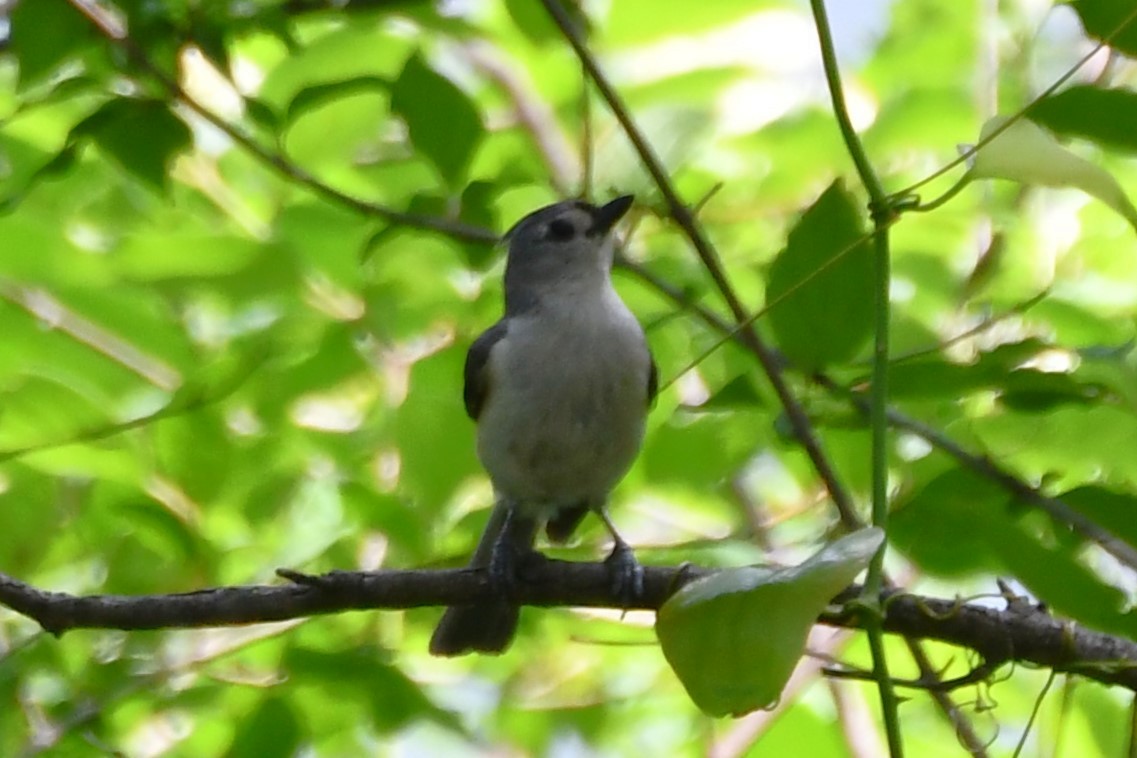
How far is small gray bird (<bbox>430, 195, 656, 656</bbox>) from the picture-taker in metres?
1.81

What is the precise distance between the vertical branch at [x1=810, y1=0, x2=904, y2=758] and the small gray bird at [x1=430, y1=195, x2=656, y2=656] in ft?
2.49

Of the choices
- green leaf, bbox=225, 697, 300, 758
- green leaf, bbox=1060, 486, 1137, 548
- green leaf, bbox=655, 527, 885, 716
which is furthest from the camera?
green leaf, bbox=225, 697, 300, 758

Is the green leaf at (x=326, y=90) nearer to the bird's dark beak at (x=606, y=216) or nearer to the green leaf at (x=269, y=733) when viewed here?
the bird's dark beak at (x=606, y=216)

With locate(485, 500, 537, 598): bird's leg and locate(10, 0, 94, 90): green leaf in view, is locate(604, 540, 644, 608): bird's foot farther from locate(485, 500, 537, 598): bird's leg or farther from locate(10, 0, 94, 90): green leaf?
locate(10, 0, 94, 90): green leaf

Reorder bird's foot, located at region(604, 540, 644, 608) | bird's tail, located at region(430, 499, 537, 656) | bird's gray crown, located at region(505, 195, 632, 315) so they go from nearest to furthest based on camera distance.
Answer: bird's foot, located at region(604, 540, 644, 608), bird's tail, located at region(430, 499, 537, 656), bird's gray crown, located at region(505, 195, 632, 315)

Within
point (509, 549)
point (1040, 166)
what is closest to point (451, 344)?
point (509, 549)

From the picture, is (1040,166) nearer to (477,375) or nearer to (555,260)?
(477,375)

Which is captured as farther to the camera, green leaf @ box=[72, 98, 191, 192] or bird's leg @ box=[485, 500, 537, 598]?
green leaf @ box=[72, 98, 191, 192]

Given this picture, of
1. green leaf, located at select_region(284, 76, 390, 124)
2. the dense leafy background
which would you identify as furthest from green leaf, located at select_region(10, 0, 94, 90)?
green leaf, located at select_region(284, 76, 390, 124)

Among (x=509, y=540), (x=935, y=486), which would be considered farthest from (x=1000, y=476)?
(x=509, y=540)

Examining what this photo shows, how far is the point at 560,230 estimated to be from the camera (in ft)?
7.02

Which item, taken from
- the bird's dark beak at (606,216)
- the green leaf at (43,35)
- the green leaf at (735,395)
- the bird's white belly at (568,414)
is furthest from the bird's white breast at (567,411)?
the green leaf at (43,35)

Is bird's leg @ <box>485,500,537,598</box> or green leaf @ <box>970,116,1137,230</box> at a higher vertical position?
bird's leg @ <box>485,500,537,598</box>

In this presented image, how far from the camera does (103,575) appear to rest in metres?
1.63
